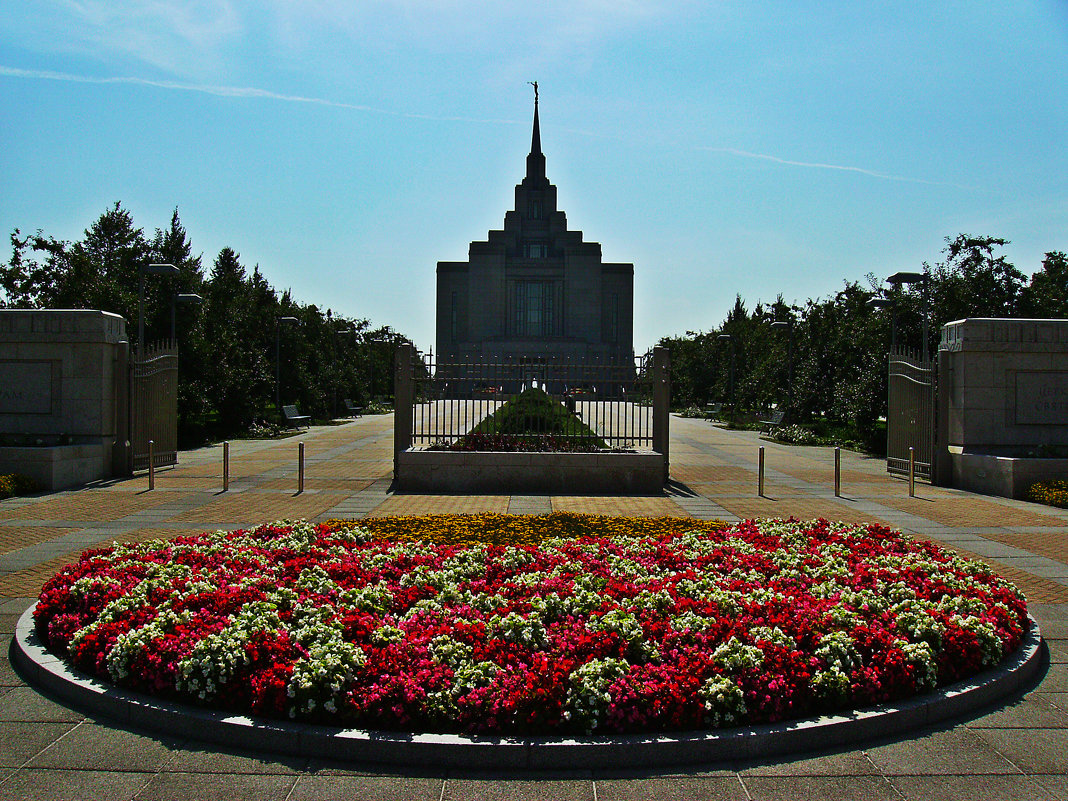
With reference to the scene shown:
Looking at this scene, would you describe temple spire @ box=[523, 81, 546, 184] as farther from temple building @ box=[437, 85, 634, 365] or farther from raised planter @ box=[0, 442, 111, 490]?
raised planter @ box=[0, 442, 111, 490]

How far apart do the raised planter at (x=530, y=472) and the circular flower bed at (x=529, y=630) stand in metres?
6.77

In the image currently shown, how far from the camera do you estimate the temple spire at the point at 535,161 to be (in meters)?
107

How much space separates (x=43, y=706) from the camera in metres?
4.95

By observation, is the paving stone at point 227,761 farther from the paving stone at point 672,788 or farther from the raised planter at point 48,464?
the raised planter at point 48,464

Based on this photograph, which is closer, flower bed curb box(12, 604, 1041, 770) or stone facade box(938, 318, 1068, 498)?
flower bed curb box(12, 604, 1041, 770)

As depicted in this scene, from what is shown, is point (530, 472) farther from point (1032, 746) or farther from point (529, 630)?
point (1032, 746)

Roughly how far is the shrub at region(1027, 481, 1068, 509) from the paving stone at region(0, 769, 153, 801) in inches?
572

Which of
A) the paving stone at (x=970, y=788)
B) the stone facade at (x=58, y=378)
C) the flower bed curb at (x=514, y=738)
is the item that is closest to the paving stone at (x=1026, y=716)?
the flower bed curb at (x=514, y=738)

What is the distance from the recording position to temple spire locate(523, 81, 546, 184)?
350ft

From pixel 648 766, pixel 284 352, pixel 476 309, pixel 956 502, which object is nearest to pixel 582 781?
pixel 648 766

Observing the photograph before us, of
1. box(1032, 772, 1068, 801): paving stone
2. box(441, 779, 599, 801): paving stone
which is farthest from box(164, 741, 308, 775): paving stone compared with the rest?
box(1032, 772, 1068, 801): paving stone

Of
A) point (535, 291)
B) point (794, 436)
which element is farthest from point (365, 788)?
point (535, 291)

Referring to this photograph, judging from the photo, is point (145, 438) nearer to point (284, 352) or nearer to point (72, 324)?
point (72, 324)

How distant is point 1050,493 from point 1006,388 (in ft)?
9.26
